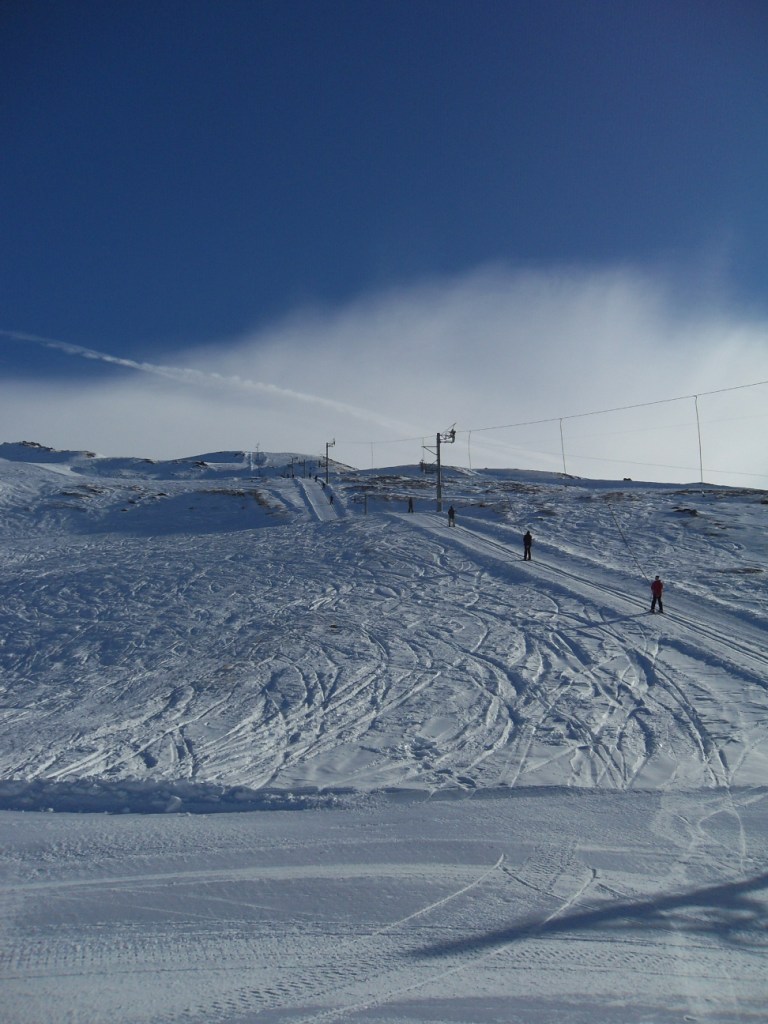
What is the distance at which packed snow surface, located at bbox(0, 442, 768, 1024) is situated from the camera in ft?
15.7

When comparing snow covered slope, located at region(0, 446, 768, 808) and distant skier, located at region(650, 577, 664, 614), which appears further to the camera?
distant skier, located at region(650, 577, 664, 614)

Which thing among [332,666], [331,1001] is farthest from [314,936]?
[332,666]

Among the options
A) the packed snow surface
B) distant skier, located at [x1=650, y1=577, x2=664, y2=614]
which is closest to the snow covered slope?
the packed snow surface

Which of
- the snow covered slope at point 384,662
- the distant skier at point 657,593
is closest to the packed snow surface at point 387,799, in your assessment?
the snow covered slope at point 384,662

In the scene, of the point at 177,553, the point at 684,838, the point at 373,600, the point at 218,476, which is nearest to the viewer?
the point at 684,838

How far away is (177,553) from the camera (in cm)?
3172

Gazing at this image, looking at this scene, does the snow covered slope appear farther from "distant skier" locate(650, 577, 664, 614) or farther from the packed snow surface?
"distant skier" locate(650, 577, 664, 614)

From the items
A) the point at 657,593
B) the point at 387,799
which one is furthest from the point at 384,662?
the point at 657,593

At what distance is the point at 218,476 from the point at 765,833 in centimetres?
9855

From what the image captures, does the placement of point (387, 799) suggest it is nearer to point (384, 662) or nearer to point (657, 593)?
point (384, 662)

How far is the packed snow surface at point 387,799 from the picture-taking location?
4.79 meters

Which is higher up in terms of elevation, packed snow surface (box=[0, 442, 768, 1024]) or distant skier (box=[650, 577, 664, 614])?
distant skier (box=[650, 577, 664, 614])

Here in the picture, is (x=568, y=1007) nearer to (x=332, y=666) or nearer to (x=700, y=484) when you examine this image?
(x=332, y=666)

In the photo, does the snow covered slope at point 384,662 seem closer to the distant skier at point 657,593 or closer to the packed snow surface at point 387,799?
the packed snow surface at point 387,799
